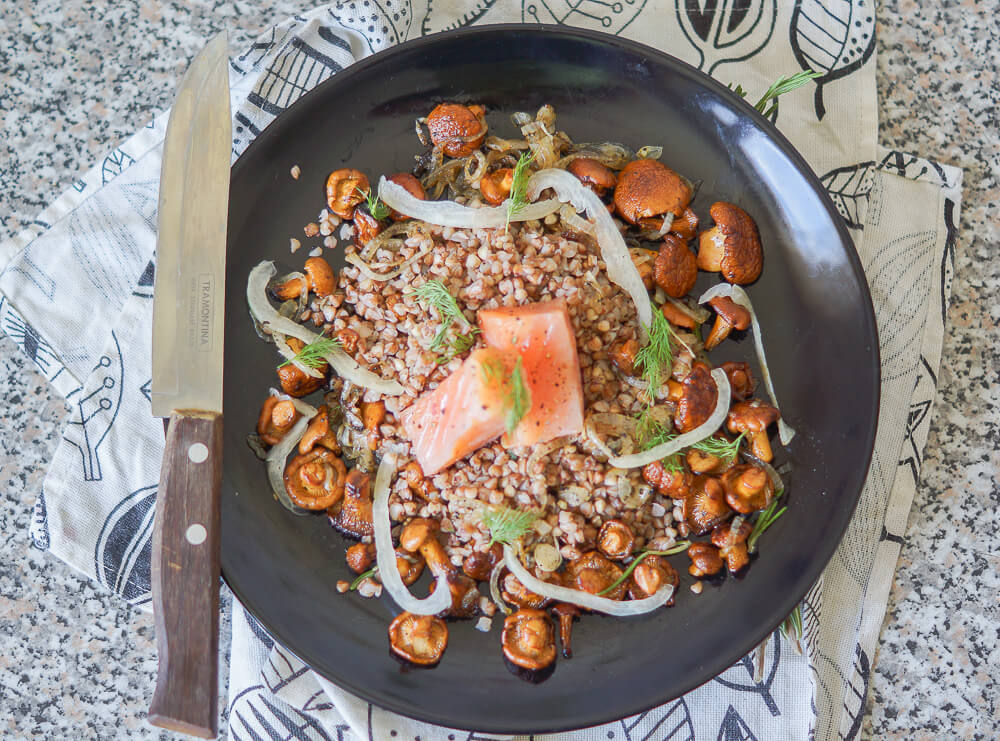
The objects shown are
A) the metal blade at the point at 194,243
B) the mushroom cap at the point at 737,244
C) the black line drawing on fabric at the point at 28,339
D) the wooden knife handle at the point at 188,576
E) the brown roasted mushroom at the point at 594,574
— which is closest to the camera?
the wooden knife handle at the point at 188,576

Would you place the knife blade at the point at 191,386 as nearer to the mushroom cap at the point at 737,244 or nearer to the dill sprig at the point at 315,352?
the dill sprig at the point at 315,352

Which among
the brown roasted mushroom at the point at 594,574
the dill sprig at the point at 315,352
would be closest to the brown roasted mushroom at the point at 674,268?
the brown roasted mushroom at the point at 594,574

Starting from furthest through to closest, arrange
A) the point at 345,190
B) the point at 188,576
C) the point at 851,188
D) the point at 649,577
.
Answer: the point at 851,188 → the point at 345,190 → the point at 649,577 → the point at 188,576

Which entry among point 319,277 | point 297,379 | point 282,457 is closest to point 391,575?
point 282,457

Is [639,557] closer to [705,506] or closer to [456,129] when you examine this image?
[705,506]

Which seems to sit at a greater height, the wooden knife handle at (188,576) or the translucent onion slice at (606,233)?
the translucent onion slice at (606,233)
